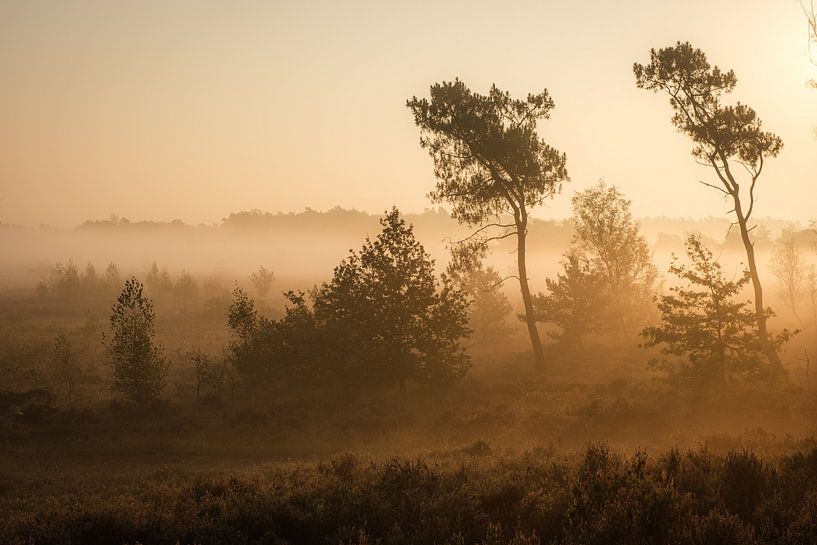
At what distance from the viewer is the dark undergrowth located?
739 cm

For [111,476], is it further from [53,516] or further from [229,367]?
[229,367]

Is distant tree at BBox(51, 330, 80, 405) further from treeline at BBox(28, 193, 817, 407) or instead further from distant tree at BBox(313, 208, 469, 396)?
distant tree at BBox(313, 208, 469, 396)

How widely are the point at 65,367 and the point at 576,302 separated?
120ft

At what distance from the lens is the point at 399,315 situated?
1036 inches

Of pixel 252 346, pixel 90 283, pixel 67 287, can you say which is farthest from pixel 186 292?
pixel 252 346

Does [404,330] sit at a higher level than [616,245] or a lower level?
lower

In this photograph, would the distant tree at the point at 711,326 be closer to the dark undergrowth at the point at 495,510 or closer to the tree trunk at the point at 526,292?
the tree trunk at the point at 526,292

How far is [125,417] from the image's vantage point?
27625 millimetres

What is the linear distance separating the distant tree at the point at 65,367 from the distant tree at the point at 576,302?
3080 centimetres

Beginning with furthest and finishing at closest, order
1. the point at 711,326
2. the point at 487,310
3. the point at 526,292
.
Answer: the point at 487,310 < the point at 526,292 < the point at 711,326

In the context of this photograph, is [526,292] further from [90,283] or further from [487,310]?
[90,283]

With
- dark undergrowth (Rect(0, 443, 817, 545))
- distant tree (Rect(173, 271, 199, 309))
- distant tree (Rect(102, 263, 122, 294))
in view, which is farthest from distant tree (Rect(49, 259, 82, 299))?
dark undergrowth (Rect(0, 443, 817, 545))

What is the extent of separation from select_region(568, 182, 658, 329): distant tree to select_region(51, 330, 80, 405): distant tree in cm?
3553

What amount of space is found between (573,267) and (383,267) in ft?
53.8
